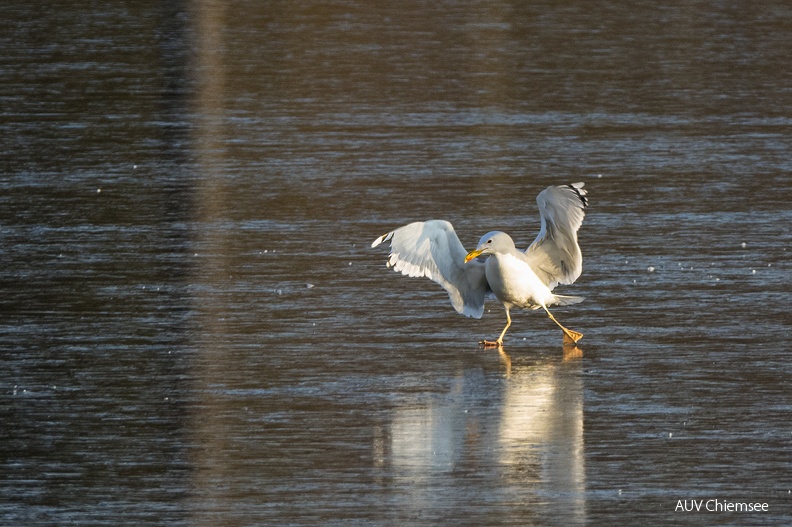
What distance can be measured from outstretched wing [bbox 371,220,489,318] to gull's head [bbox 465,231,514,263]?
0.27 meters

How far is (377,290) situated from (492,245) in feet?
4.48

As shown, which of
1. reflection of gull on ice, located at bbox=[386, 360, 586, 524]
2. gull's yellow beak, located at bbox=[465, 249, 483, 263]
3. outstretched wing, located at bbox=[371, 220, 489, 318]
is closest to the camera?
reflection of gull on ice, located at bbox=[386, 360, 586, 524]

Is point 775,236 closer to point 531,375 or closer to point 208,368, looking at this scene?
point 531,375

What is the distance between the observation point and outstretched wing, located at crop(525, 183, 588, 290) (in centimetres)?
858

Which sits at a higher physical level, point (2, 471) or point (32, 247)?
point (2, 471)

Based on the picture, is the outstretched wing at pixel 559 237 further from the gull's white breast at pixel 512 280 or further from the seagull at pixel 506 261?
the gull's white breast at pixel 512 280

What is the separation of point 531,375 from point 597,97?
28.4ft

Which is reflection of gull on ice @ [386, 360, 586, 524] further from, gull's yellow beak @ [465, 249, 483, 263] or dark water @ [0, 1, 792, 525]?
gull's yellow beak @ [465, 249, 483, 263]

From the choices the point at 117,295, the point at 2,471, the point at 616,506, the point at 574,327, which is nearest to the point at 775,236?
the point at 574,327

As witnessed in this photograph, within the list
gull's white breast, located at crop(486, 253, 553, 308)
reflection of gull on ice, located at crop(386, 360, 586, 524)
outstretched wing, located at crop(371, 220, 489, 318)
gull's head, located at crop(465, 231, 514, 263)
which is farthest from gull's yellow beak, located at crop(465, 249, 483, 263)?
reflection of gull on ice, located at crop(386, 360, 586, 524)

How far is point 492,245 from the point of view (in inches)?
333

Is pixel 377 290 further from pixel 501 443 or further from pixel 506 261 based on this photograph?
pixel 501 443

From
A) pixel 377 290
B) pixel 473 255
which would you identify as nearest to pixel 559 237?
pixel 473 255

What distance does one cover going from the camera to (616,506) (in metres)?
6.05
